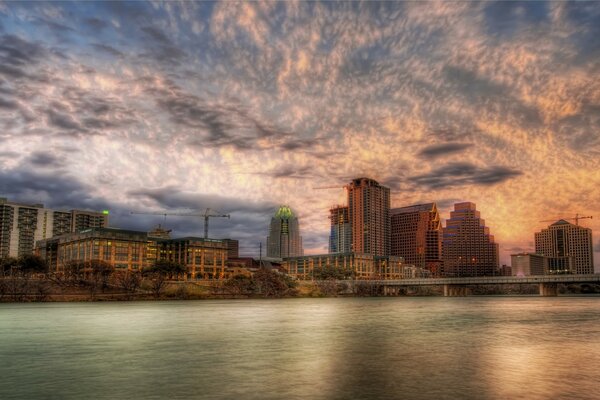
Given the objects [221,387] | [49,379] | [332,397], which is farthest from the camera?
[49,379]

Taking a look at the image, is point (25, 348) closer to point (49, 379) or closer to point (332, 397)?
point (49, 379)

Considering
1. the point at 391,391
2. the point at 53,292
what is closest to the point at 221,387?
the point at 391,391

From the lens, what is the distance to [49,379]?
33.5 metres

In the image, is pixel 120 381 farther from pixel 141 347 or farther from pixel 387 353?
pixel 387 353

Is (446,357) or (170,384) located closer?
(170,384)

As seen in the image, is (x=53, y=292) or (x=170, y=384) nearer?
(x=170, y=384)

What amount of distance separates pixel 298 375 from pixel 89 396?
12836 millimetres

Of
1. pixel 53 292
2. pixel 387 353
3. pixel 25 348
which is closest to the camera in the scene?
pixel 387 353

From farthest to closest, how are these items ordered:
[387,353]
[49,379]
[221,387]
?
[387,353], [49,379], [221,387]

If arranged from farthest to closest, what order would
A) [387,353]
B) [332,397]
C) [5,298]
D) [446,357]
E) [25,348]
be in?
[5,298], [25,348], [387,353], [446,357], [332,397]

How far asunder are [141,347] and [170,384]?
20.5 metres

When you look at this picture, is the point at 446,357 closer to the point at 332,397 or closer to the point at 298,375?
the point at 298,375

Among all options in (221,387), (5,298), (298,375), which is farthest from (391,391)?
(5,298)

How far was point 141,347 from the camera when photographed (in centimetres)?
5056
